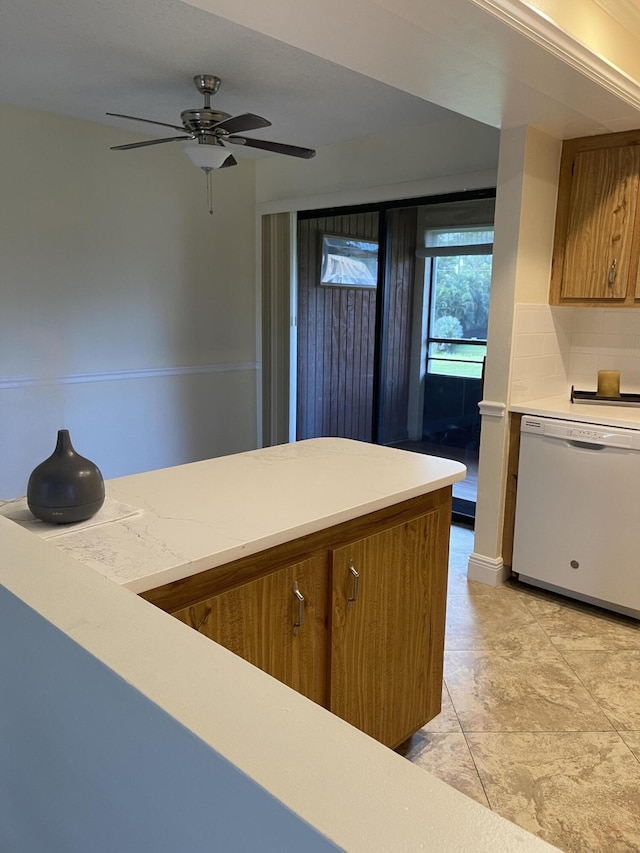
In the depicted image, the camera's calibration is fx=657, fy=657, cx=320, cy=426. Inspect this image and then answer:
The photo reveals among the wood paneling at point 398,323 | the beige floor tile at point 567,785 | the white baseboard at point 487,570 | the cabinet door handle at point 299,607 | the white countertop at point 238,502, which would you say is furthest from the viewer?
the wood paneling at point 398,323

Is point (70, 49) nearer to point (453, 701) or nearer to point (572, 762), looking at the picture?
point (453, 701)

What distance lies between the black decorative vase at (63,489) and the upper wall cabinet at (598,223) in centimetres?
268

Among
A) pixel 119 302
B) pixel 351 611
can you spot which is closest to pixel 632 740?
pixel 351 611

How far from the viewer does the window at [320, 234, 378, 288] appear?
15.1 ft

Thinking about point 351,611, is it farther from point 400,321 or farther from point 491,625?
point 400,321

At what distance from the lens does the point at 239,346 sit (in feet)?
17.4

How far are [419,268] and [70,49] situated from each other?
2.39m

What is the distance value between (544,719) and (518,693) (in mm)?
164

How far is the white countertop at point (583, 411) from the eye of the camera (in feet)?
9.75

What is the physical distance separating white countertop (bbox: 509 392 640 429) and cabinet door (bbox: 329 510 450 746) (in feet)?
4.32

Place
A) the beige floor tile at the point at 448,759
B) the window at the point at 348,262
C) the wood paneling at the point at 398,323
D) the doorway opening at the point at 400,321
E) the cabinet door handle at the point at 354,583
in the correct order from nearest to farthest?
the cabinet door handle at the point at 354,583, the beige floor tile at the point at 448,759, the doorway opening at the point at 400,321, the wood paneling at the point at 398,323, the window at the point at 348,262

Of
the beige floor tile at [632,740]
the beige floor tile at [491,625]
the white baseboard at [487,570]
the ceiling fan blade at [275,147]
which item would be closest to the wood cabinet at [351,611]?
the beige floor tile at [632,740]

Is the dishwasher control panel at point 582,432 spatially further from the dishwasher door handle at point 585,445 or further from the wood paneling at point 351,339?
the wood paneling at point 351,339

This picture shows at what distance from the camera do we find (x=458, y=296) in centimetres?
425
